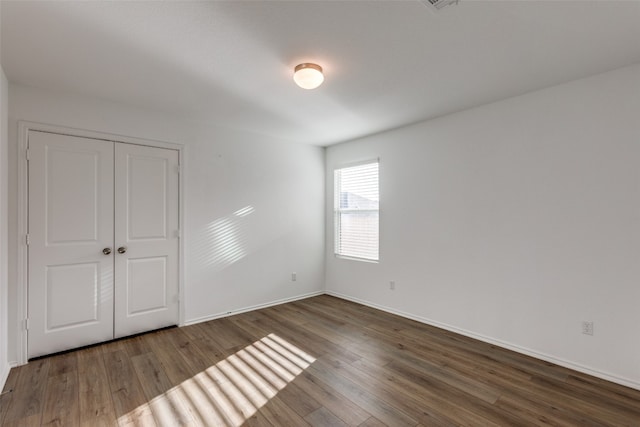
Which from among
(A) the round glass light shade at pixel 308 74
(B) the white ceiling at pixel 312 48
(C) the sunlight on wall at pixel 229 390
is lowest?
(C) the sunlight on wall at pixel 229 390

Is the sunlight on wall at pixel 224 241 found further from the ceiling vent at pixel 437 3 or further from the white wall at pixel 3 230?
the ceiling vent at pixel 437 3

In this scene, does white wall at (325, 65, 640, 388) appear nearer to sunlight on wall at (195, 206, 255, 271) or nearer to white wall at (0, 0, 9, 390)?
sunlight on wall at (195, 206, 255, 271)

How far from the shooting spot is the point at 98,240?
3090mm

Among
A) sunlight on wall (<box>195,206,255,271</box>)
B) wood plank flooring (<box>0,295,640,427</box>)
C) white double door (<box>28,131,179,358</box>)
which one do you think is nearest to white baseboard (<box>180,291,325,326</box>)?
white double door (<box>28,131,179,358</box>)

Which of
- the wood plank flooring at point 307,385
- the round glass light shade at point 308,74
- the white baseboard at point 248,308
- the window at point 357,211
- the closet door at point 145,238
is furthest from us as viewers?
the window at point 357,211

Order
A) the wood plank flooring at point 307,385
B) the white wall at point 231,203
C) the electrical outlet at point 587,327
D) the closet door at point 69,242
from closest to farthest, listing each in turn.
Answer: the wood plank flooring at point 307,385
the electrical outlet at point 587,327
the closet door at point 69,242
the white wall at point 231,203

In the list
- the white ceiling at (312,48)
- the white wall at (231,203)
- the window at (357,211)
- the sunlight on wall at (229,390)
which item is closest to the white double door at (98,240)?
the white wall at (231,203)

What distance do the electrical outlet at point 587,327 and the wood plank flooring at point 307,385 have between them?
1.24 ft

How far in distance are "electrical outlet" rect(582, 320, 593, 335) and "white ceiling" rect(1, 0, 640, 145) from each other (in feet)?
7.03

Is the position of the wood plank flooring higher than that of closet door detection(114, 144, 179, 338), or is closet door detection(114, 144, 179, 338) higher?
closet door detection(114, 144, 179, 338)

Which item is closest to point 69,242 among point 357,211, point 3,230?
point 3,230

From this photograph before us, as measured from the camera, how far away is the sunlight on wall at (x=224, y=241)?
381 cm

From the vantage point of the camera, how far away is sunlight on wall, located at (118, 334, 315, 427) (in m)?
2.00

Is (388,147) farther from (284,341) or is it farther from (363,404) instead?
(363,404)
